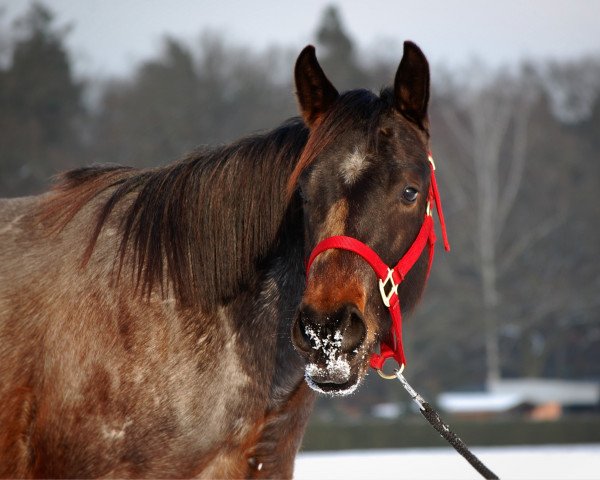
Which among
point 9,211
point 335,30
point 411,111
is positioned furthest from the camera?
point 335,30

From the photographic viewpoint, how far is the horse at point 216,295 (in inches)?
145

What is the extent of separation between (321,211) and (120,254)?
961 millimetres

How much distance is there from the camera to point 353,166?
3.75 meters

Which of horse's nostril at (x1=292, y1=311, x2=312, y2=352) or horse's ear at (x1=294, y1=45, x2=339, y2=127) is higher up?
horse's ear at (x1=294, y1=45, x2=339, y2=127)

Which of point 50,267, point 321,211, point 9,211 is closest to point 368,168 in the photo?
point 321,211

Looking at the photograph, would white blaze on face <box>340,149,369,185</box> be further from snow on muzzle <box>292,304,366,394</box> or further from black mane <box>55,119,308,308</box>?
snow on muzzle <box>292,304,366,394</box>

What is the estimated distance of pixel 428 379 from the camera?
32.4m

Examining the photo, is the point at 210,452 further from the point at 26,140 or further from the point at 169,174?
the point at 26,140

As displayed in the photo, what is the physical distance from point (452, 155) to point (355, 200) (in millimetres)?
31537

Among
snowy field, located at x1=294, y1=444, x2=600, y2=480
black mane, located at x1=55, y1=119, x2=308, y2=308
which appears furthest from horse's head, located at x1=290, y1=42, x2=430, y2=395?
snowy field, located at x1=294, y1=444, x2=600, y2=480

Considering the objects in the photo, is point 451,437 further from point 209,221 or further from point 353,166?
point 209,221

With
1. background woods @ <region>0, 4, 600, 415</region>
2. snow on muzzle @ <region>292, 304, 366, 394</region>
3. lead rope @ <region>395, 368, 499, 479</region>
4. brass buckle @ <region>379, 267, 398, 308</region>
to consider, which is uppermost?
brass buckle @ <region>379, 267, 398, 308</region>

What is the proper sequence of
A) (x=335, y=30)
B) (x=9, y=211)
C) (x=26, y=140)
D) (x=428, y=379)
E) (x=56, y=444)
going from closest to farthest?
(x=56, y=444), (x=9, y=211), (x=26, y=140), (x=428, y=379), (x=335, y=30)

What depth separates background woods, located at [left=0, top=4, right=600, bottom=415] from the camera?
31.4 metres
